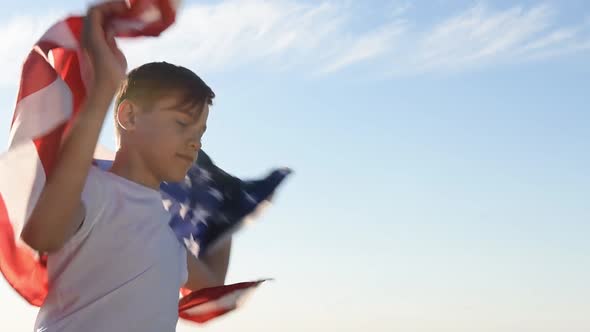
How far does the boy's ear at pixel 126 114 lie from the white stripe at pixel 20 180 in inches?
29.2

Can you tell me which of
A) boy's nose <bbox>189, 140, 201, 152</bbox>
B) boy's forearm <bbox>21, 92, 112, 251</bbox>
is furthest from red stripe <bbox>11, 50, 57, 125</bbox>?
boy's nose <bbox>189, 140, 201, 152</bbox>

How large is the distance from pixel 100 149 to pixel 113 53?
1271 millimetres

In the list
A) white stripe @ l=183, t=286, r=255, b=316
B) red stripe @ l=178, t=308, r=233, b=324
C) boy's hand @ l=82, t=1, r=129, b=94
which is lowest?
red stripe @ l=178, t=308, r=233, b=324

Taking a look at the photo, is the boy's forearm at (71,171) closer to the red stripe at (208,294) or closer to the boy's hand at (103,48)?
the boy's hand at (103,48)

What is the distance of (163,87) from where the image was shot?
4688mm

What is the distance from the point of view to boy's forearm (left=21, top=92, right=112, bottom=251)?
149 inches

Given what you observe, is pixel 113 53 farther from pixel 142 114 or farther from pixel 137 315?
pixel 137 315

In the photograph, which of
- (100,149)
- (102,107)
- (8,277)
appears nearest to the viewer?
(102,107)

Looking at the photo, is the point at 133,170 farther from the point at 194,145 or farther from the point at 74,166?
the point at 74,166

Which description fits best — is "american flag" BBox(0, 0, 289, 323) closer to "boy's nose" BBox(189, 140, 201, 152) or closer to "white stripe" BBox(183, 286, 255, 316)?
"boy's nose" BBox(189, 140, 201, 152)

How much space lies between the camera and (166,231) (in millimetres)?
4688

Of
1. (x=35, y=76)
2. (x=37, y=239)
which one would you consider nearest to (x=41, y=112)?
(x=35, y=76)

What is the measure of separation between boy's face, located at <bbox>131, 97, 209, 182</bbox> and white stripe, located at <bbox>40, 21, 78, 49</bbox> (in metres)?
0.62

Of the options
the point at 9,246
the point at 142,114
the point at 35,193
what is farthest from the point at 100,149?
A: the point at 35,193
